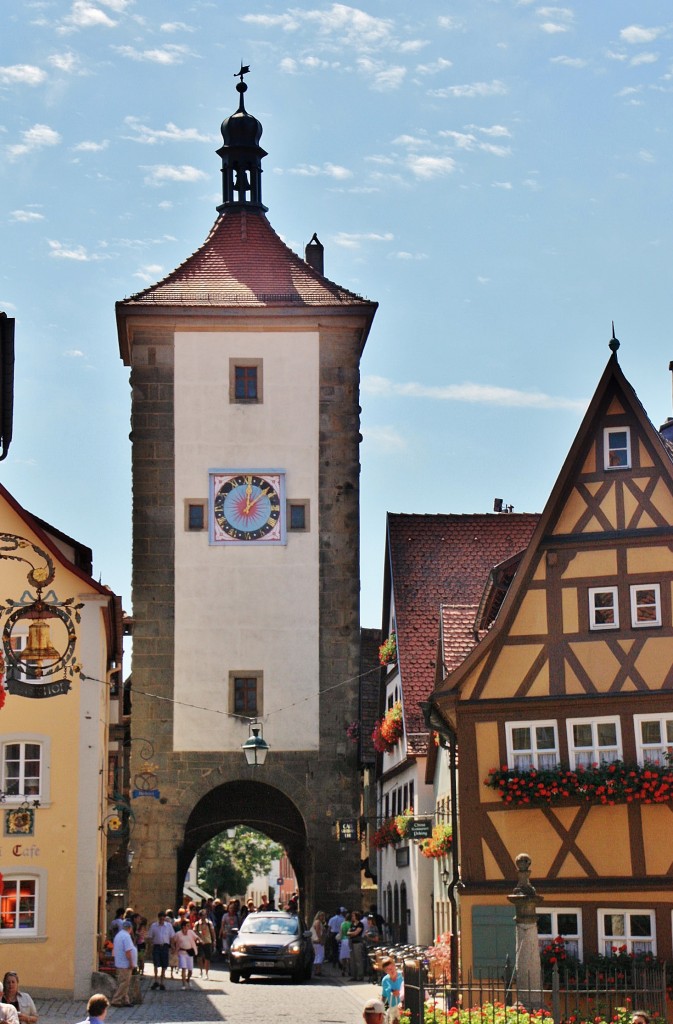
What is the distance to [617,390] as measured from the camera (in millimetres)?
25938

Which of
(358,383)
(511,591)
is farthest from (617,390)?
(358,383)

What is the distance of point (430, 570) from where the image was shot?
38.6m

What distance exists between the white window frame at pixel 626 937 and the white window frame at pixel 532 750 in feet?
A: 6.90

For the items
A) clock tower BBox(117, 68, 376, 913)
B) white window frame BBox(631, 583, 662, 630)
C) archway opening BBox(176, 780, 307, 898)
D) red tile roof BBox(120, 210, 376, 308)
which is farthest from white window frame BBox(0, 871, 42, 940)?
red tile roof BBox(120, 210, 376, 308)

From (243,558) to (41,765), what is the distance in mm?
12387

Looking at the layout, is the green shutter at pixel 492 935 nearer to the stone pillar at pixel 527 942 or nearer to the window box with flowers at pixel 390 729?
the stone pillar at pixel 527 942

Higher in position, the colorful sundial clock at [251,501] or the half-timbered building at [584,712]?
the colorful sundial clock at [251,501]

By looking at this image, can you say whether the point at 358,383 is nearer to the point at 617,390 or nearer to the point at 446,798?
the point at 446,798

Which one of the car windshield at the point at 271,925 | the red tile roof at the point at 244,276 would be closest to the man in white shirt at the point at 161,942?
the car windshield at the point at 271,925

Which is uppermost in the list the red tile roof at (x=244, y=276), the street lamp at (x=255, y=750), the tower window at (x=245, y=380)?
the red tile roof at (x=244, y=276)

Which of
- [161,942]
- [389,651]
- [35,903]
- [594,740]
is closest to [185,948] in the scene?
[161,942]

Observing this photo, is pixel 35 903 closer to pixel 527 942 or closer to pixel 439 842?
pixel 439 842

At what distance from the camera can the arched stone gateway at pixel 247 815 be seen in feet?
145

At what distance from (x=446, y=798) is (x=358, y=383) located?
42.6 ft
